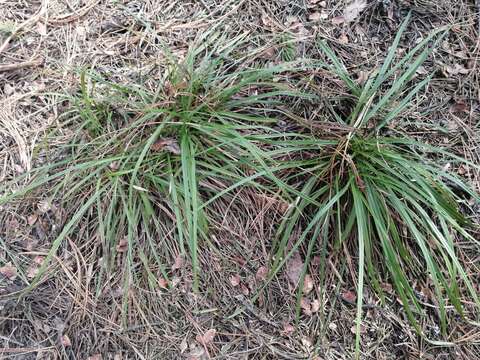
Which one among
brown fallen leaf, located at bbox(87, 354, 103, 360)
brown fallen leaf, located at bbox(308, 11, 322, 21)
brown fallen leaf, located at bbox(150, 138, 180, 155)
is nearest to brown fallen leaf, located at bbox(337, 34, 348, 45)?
brown fallen leaf, located at bbox(308, 11, 322, 21)

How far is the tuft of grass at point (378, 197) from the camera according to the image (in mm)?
1811

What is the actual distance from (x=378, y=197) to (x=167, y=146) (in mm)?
953

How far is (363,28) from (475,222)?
3.59 feet

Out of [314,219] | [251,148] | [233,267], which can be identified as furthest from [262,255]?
[251,148]

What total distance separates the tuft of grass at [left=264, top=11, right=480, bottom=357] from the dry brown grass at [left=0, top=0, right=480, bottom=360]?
0.12 metres

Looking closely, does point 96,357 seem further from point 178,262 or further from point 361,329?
point 361,329

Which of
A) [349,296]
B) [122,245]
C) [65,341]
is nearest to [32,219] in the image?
[122,245]

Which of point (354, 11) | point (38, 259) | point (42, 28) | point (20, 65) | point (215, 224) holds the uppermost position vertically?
point (354, 11)

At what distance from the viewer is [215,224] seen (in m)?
1.99

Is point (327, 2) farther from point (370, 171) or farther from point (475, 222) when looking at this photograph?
point (475, 222)

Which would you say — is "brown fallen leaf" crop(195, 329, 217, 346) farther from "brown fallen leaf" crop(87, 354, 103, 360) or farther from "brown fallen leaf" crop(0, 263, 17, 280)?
"brown fallen leaf" crop(0, 263, 17, 280)

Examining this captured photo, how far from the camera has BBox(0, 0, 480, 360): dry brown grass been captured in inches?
76.7

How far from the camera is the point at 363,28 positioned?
221cm

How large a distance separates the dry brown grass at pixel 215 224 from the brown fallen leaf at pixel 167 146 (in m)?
0.32
